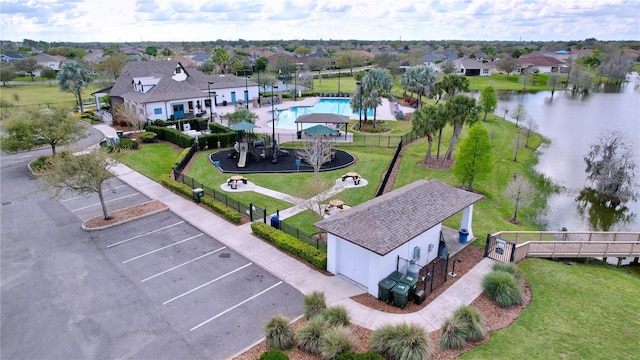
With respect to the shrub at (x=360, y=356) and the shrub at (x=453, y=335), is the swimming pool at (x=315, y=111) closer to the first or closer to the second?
the shrub at (x=453, y=335)

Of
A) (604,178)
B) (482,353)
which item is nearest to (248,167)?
(482,353)

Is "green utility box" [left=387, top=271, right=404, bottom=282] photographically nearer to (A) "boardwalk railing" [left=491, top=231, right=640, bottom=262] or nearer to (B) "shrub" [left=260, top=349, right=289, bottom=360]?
(B) "shrub" [left=260, top=349, right=289, bottom=360]

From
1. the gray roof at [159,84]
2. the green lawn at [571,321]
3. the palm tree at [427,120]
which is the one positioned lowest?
the green lawn at [571,321]

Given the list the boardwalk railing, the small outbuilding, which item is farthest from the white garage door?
the boardwalk railing

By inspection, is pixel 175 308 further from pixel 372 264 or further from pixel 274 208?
pixel 274 208

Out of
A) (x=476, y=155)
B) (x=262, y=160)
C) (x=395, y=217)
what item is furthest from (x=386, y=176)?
(x=395, y=217)

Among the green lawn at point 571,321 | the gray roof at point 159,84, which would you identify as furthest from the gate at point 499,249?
the gray roof at point 159,84
